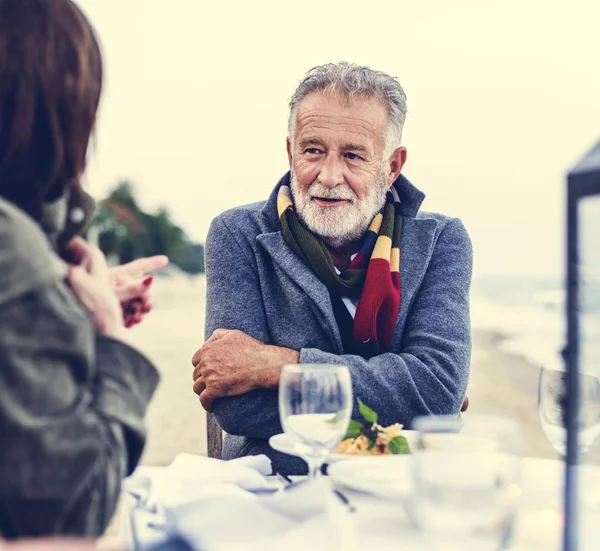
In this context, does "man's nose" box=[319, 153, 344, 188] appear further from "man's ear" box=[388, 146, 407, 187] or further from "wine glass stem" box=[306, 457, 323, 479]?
"wine glass stem" box=[306, 457, 323, 479]

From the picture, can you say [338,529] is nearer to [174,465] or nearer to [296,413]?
[296,413]

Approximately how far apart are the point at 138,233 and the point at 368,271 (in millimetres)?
38257

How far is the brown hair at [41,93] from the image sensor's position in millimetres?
1091

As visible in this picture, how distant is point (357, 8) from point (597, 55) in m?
10.9

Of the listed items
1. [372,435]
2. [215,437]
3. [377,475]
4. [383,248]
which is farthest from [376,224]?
[377,475]

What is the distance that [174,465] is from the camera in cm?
143

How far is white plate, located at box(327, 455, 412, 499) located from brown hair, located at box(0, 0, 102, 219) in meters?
0.68

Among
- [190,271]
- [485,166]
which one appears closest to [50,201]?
[485,166]

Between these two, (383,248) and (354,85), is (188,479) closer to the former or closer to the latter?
(383,248)

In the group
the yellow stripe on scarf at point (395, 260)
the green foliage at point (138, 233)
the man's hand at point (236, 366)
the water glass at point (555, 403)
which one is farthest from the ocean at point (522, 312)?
the green foliage at point (138, 233)

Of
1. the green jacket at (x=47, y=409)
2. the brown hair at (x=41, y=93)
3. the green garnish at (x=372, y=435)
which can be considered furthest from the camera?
the green garnish at (x=372, y=435)

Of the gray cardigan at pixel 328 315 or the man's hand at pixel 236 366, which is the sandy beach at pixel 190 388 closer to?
the gray cardigan at pixel 328 315

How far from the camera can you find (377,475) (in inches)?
53.1

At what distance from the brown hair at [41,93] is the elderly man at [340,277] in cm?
109
